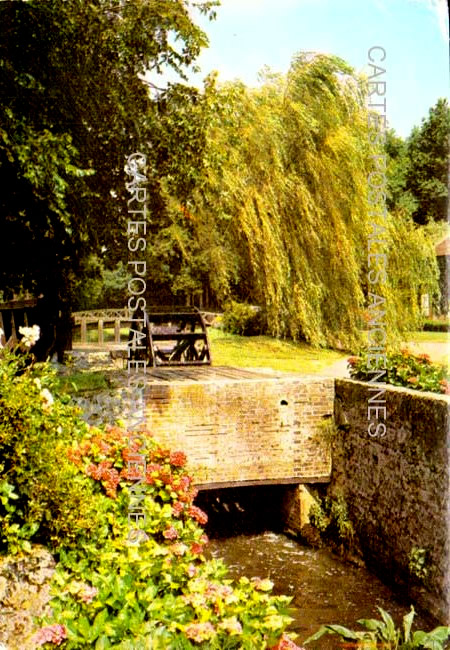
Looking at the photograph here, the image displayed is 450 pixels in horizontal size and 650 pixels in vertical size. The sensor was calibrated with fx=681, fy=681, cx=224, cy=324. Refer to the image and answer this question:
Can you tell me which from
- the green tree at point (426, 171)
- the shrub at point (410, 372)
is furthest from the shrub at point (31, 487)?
the green tree at point (426, 171)

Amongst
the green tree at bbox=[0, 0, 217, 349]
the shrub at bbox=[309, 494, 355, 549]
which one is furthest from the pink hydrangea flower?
the shrub at bbox=[309, 494, 355, 549]

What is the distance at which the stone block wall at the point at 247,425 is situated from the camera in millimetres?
9844

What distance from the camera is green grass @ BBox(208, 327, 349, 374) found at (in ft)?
38.9

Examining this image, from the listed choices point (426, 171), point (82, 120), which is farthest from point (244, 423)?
point (426, 171)

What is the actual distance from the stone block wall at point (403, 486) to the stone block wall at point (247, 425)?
0.46 m

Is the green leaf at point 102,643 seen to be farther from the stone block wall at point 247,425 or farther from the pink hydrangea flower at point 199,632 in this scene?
the stone block wall at point 247,425

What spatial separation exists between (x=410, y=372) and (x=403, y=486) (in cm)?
157

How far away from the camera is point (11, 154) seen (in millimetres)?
7105

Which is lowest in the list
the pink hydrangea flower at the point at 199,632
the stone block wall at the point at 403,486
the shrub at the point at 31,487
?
the stone block wall at the point at 403,486

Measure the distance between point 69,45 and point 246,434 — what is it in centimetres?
587

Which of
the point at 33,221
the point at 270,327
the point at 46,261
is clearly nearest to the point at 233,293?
the point at 270,327

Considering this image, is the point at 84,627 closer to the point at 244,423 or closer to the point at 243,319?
the point at 244,423

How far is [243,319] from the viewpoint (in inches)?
496

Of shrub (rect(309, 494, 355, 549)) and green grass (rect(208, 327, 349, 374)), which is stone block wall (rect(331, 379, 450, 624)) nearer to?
shrub (rect(309, 494, 355, 549))
